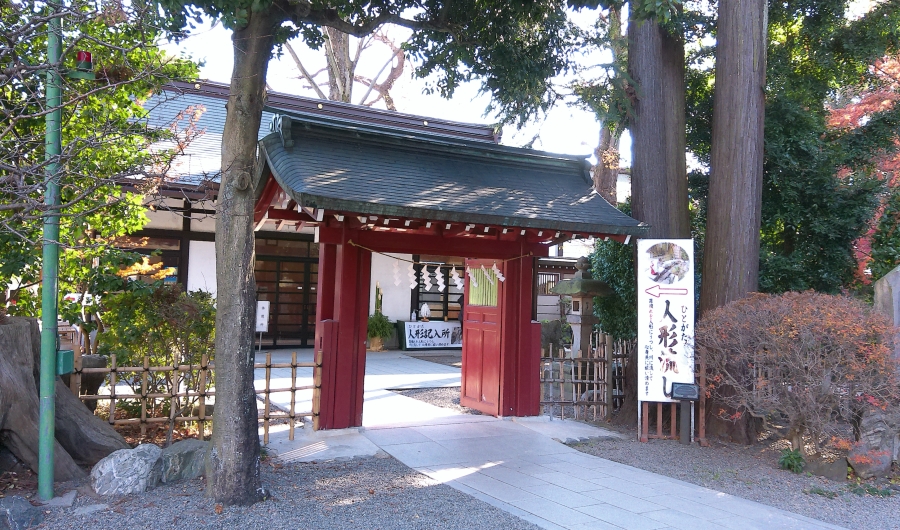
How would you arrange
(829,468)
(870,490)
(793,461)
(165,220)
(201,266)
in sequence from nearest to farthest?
(870,490)
(829,468)
(793,461)
(165,220)
(201,266)

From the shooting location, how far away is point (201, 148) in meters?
14.8

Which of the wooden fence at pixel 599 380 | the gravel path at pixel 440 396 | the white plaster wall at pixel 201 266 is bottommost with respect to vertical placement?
the gravel path at pixel 440 396

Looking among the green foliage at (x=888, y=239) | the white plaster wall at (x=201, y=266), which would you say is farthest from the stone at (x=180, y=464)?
the green foliage at (x=888, y=239)

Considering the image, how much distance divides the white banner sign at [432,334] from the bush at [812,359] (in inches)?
467

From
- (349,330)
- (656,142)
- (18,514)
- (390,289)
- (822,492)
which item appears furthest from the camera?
(390,289)

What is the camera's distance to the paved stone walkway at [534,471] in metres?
5.53

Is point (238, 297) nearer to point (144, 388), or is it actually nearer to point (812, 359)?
point (144, 388)

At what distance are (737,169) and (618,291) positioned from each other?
9.09ft

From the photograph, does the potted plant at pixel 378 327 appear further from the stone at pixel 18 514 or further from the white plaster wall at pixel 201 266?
the stone at pixel 18 514

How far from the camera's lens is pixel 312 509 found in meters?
5.38

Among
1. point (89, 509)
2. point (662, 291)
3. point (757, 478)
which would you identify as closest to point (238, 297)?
point (89, 509)

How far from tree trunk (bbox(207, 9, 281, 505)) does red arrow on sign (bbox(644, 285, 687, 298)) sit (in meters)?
5.08

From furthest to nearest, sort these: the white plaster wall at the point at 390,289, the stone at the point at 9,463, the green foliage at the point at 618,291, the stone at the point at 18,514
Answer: the white plaster wall at the point at 390,289 < the green foliage at the point at 618,291 < the stone at the point at 9,463 < the stone at the point at 18,514

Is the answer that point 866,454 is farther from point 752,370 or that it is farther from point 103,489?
point 103,489
